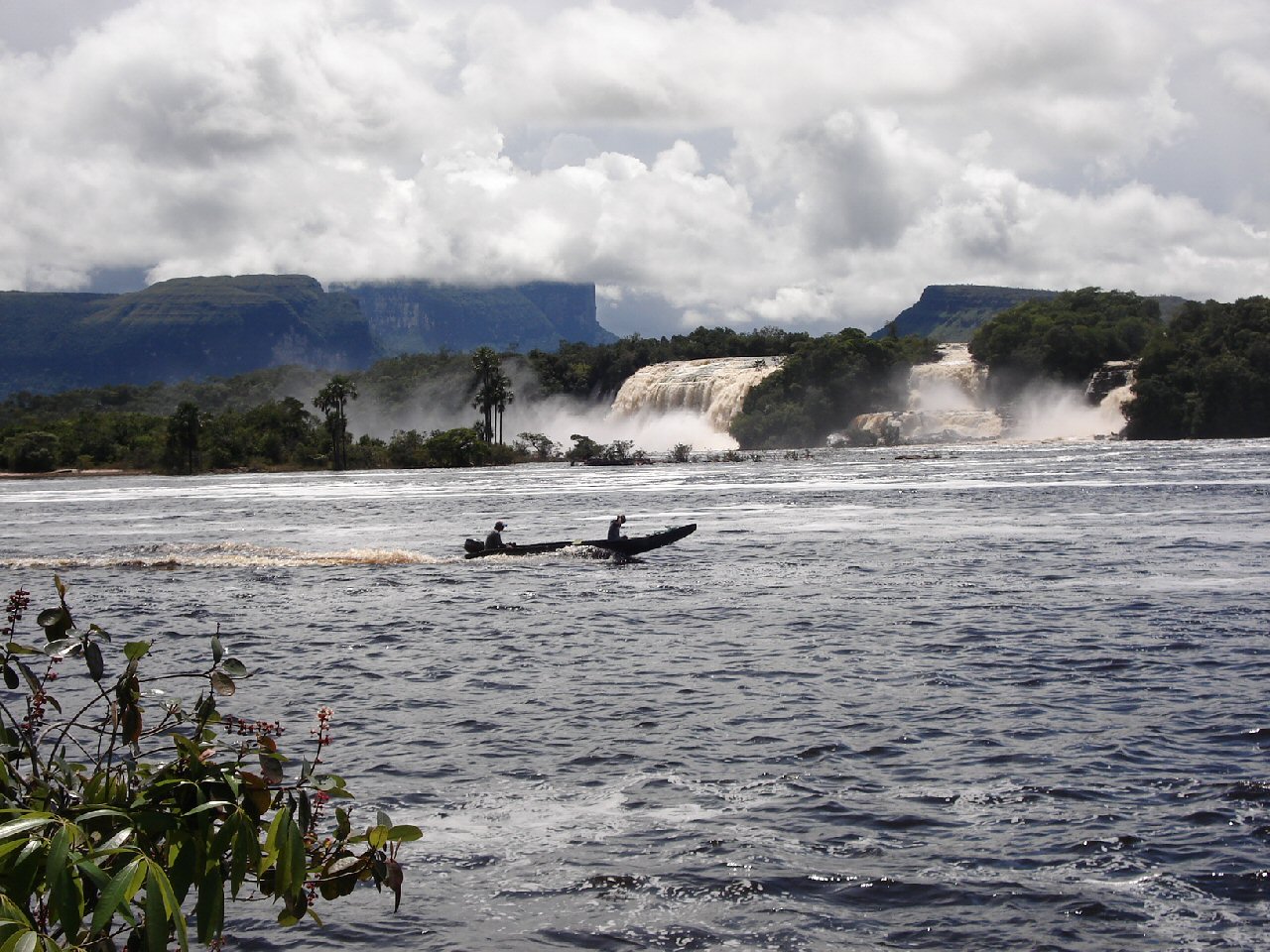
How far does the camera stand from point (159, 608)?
29.2m

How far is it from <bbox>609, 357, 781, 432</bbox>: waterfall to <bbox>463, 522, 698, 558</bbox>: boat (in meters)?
138

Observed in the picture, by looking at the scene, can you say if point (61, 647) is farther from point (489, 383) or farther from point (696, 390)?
point (696, 390)

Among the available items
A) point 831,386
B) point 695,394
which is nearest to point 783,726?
point 831,386

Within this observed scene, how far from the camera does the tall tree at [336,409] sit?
135250 mm

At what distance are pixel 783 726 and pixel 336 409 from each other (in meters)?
128

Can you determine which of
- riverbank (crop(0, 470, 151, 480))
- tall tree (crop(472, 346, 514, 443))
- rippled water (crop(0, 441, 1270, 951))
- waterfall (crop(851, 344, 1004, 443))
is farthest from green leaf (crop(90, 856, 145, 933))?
waterfall (crop(851, 344, 1004, 443))

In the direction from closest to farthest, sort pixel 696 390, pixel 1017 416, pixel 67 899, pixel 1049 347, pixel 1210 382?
pixel 67 899 → pixel 1210 382 → pixel 1017 416 → pixel 1049 347 → pixel 696 390

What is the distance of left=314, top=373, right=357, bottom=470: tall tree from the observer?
135 m

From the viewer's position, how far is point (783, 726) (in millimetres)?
15273

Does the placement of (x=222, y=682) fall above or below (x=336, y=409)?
below

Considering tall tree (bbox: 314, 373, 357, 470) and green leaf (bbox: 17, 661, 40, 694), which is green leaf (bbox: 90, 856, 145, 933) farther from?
tall tree (bbox: 314, 373, 357, 470)

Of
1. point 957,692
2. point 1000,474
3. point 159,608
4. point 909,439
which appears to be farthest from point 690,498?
point 909,439

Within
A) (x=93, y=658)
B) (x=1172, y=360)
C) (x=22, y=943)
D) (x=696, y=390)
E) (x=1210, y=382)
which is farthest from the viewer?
(x=696, y=390)

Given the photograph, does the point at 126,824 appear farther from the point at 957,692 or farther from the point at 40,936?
the point at 957,692
